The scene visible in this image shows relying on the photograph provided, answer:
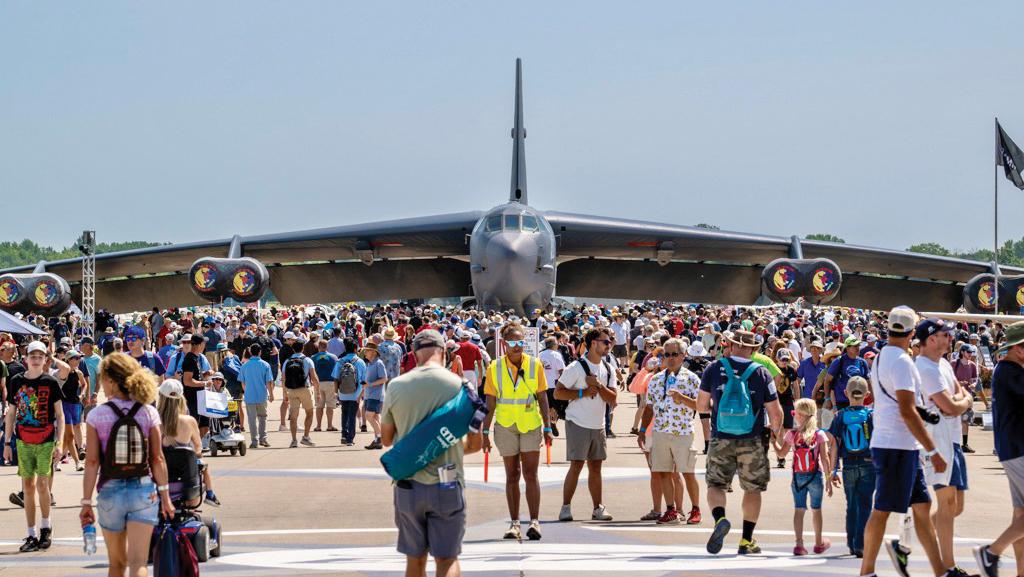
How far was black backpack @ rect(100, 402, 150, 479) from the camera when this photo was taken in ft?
21.2

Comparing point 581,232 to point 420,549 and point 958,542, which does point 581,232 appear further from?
point 420,549

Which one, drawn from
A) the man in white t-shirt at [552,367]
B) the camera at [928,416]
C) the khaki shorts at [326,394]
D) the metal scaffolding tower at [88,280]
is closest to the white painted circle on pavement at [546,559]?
the camera at [928,416]

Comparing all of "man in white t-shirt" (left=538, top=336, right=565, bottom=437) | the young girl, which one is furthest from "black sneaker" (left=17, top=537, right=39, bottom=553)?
"man in white t-shirt" (left=538, top=336, right=565, bottom=437)

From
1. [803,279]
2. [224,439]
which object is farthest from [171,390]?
[803,279]

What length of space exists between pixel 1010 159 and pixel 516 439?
1733cm

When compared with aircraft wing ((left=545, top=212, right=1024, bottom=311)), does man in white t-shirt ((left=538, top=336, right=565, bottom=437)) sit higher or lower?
lower

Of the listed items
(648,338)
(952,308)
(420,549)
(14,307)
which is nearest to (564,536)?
(420,549)

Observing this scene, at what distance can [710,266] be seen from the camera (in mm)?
42031

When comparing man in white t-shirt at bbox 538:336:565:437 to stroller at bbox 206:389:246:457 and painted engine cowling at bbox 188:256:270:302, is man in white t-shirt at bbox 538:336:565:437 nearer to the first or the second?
stroller at bbox 206:389:246:457

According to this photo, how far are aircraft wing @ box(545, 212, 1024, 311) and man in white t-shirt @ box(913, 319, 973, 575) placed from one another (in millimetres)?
28535

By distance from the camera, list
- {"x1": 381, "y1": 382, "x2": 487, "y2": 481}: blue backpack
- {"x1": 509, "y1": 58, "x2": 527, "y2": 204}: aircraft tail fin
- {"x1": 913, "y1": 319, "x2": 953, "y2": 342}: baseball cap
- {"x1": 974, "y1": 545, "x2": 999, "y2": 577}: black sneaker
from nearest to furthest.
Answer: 1. {"x1": 381, "y1": 382, "x2": 487, "y2": 481}: blue backpack
2. {"x1": 974, "y1": 545, "x2": 999, "y2": 577}: black sneaker
3. {"x1": 913, "y1": 319, "x2": 953, "y2": 342}: baseball cap
4. {"x1": 509, "y1": 58, "x2": 527, "y2": 204}: aircraft tail fin

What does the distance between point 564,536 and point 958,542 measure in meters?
2.63

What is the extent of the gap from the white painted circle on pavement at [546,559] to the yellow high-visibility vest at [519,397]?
0.86 m

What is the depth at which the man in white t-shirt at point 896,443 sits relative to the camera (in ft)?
22.2
